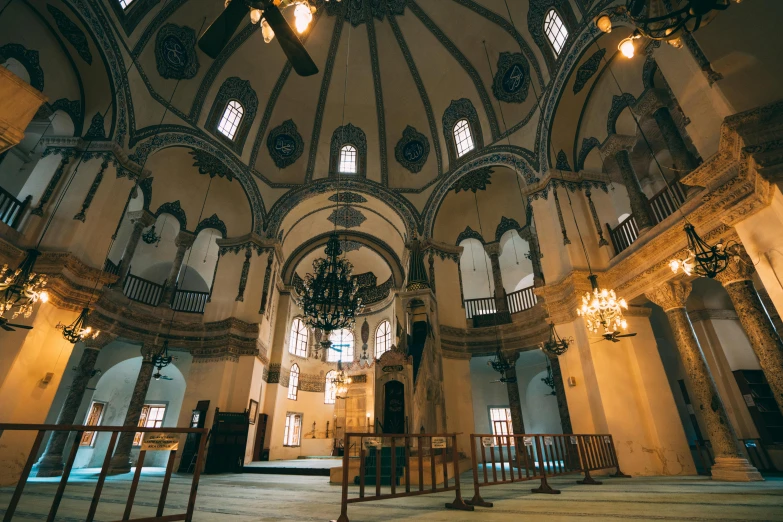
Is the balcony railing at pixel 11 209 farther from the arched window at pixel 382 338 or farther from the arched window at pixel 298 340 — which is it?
the arched window at pixel 382 338

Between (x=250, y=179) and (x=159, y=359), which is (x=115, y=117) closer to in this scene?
(x=250, y=179)

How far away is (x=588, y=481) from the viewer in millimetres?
6066

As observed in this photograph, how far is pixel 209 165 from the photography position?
1288cm

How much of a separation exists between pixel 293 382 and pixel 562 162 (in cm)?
1432

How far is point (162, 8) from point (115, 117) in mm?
3677

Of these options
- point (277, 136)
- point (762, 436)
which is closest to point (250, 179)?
point (277, 136)

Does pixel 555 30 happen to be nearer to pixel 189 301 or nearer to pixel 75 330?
pixel 75 330

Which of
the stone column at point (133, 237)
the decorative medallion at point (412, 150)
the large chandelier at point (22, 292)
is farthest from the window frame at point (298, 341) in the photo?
the large chandelier at point (22, 292)

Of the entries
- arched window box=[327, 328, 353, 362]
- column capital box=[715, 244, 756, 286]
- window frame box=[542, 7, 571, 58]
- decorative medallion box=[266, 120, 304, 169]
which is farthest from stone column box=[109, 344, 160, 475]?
window frame box=[542, 7, 571, 58]

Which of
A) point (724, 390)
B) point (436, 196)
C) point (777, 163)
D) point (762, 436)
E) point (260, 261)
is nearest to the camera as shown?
point (777, 163)

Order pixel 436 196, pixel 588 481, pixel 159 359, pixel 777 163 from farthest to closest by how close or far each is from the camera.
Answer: pixel 436 196
pixel 159 359
pixel 588 481
pixel 777 163

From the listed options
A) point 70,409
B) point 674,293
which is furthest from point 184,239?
point 674,293

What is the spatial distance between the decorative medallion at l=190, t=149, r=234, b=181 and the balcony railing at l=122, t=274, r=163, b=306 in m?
4.26

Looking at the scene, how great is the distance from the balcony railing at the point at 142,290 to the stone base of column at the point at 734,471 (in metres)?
14.8
